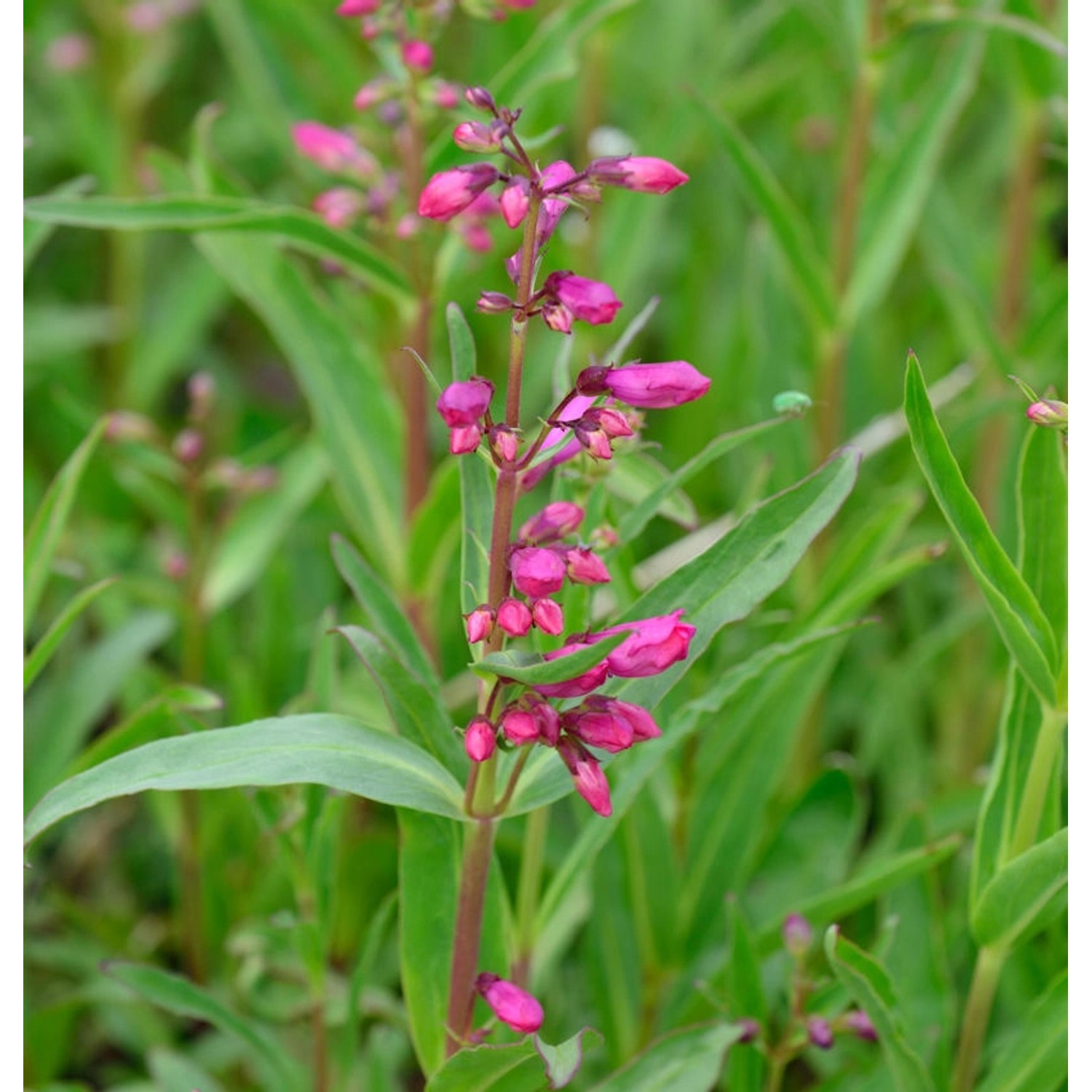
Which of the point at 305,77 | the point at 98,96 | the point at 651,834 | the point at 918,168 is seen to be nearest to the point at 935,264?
the point at 918,168

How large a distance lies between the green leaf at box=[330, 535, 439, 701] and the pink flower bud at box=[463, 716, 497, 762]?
0.23 m

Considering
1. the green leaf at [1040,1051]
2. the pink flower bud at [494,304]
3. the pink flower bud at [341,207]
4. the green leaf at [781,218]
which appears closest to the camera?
the pink flower bud at [494,304]

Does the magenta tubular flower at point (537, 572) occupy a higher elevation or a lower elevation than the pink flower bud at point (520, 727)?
higher

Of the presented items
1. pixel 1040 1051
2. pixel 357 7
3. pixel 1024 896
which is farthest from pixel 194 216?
pixel 1040 1051

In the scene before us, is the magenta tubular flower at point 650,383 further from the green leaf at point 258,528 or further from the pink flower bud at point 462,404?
the green leaf at point 258,528

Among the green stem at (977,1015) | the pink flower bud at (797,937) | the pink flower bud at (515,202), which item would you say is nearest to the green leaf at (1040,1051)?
the green stem at (977,1015)

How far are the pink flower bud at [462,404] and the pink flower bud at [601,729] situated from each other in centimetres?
28

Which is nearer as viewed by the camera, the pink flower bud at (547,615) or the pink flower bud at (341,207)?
the pink flower bud at (547,615)

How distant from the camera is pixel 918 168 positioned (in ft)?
7.65

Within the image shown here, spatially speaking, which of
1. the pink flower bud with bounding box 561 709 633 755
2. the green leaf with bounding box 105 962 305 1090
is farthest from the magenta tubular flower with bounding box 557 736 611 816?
the green leaf with bounding box 105 962 305 1090

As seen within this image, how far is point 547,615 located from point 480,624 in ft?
0.20

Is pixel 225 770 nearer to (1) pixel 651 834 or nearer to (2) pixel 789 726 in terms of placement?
(1) pixel 651 834

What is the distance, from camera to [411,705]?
1.33 metres

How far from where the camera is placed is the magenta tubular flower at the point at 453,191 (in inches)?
48.3
